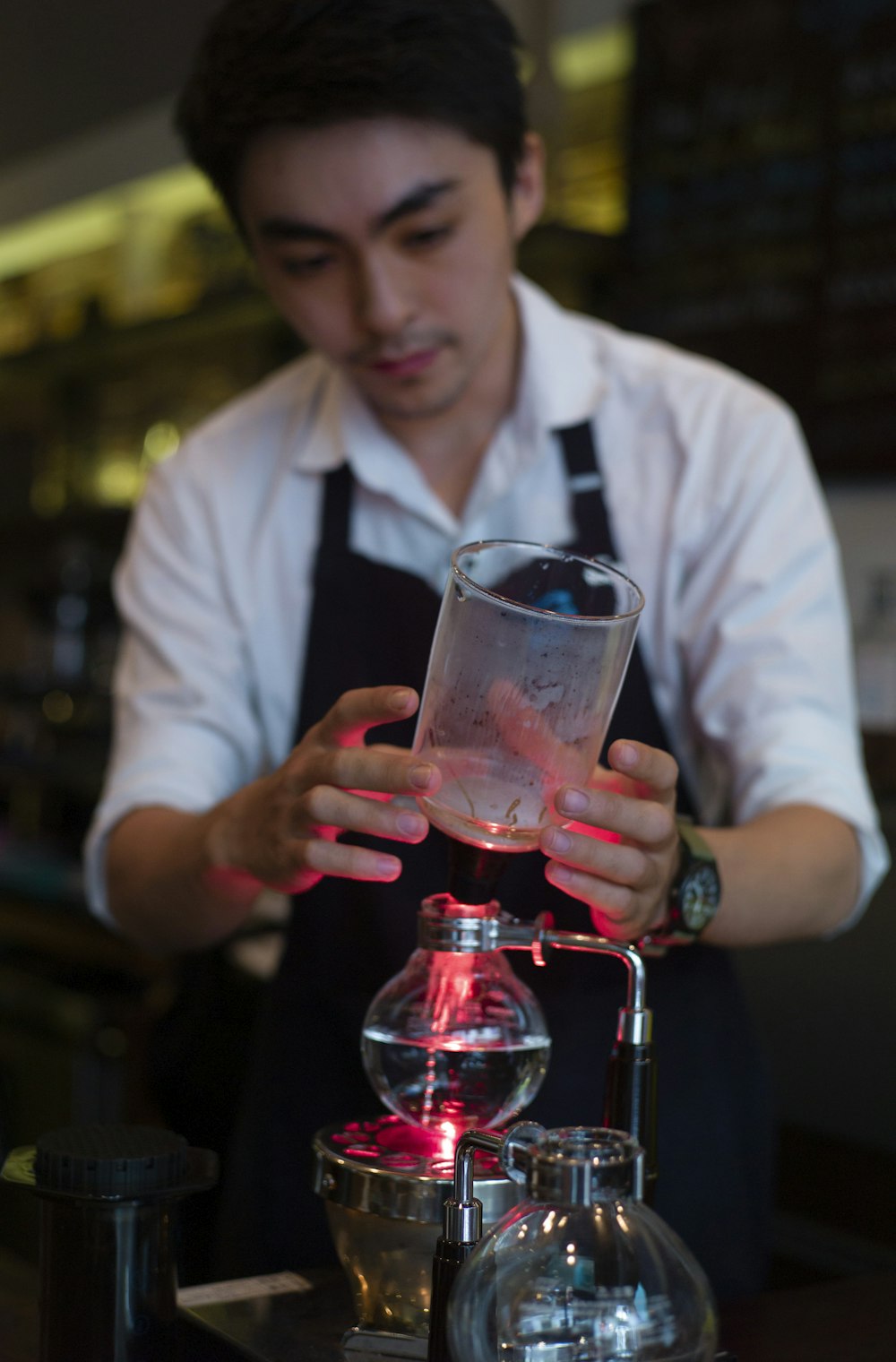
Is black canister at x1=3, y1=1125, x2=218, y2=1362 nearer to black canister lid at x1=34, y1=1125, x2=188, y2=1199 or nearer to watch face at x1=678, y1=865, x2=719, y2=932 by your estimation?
black canister lid at x1=34, y1=1125, x2=188, y2=1199

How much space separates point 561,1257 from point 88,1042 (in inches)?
105

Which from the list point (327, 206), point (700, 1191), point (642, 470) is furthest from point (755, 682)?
point (327, 206)

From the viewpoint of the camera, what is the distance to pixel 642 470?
150 cm

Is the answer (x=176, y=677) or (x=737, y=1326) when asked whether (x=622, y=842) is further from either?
(x=176, y=677)

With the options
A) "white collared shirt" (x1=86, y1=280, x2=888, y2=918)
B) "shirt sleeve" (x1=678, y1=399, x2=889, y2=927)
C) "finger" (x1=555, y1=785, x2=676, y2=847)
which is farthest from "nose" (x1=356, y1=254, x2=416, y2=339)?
"finger" (x1=555, y1=785, x2=676, y2=847)

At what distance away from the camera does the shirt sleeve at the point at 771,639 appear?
1.29 metres

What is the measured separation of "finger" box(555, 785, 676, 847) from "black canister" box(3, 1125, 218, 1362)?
306mm

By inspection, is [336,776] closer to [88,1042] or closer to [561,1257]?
[561,1257]

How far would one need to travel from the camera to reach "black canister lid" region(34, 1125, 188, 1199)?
83 cm

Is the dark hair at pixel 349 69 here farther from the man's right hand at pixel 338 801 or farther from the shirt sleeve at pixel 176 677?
the man's right hand at pixel 338 801

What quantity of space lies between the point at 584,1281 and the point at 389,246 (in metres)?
0.91

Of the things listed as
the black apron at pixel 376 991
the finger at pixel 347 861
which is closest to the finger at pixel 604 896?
the finger at pixel 347 861

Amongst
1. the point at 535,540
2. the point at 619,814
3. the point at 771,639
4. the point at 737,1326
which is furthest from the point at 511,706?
the point at 535,540

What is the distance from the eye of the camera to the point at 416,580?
146 cm
